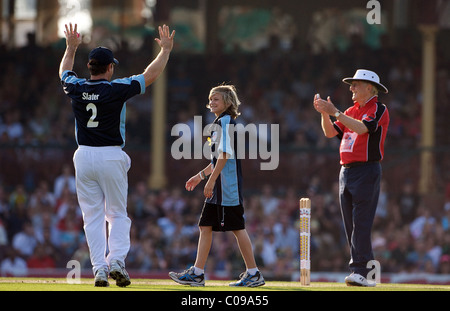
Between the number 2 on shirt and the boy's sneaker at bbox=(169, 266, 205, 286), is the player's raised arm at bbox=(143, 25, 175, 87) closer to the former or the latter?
the number 2 on shirt

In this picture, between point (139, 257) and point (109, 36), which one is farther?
point (109, 36)

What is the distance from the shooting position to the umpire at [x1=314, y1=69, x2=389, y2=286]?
902cm

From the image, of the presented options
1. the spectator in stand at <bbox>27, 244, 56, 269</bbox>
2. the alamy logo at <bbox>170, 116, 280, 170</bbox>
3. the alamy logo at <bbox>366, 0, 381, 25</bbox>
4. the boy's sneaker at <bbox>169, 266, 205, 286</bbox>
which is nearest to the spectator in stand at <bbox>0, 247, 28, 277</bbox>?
the spectator in stand at <bbox>27, 244, 56, 269</bbox>

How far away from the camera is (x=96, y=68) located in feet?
27.3

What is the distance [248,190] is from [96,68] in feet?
34.6

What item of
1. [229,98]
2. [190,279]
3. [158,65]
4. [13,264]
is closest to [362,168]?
[229,98]

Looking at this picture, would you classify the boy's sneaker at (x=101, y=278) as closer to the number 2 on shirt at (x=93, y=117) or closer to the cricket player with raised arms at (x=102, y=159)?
the cricket player with raised arms at (x=102, y=159)

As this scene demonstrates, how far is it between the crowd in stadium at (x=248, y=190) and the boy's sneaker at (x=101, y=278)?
7.45 meters

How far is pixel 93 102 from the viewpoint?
820cm

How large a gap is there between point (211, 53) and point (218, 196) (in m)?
14.8

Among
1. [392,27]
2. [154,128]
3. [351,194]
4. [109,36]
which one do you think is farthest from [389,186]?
[351,194]

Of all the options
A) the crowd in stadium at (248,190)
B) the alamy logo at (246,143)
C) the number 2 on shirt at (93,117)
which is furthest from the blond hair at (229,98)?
the alamy logo at (246,143)

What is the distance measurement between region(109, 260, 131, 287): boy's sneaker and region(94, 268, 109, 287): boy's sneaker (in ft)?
0.43

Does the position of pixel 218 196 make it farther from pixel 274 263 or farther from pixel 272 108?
pixel 272 108
